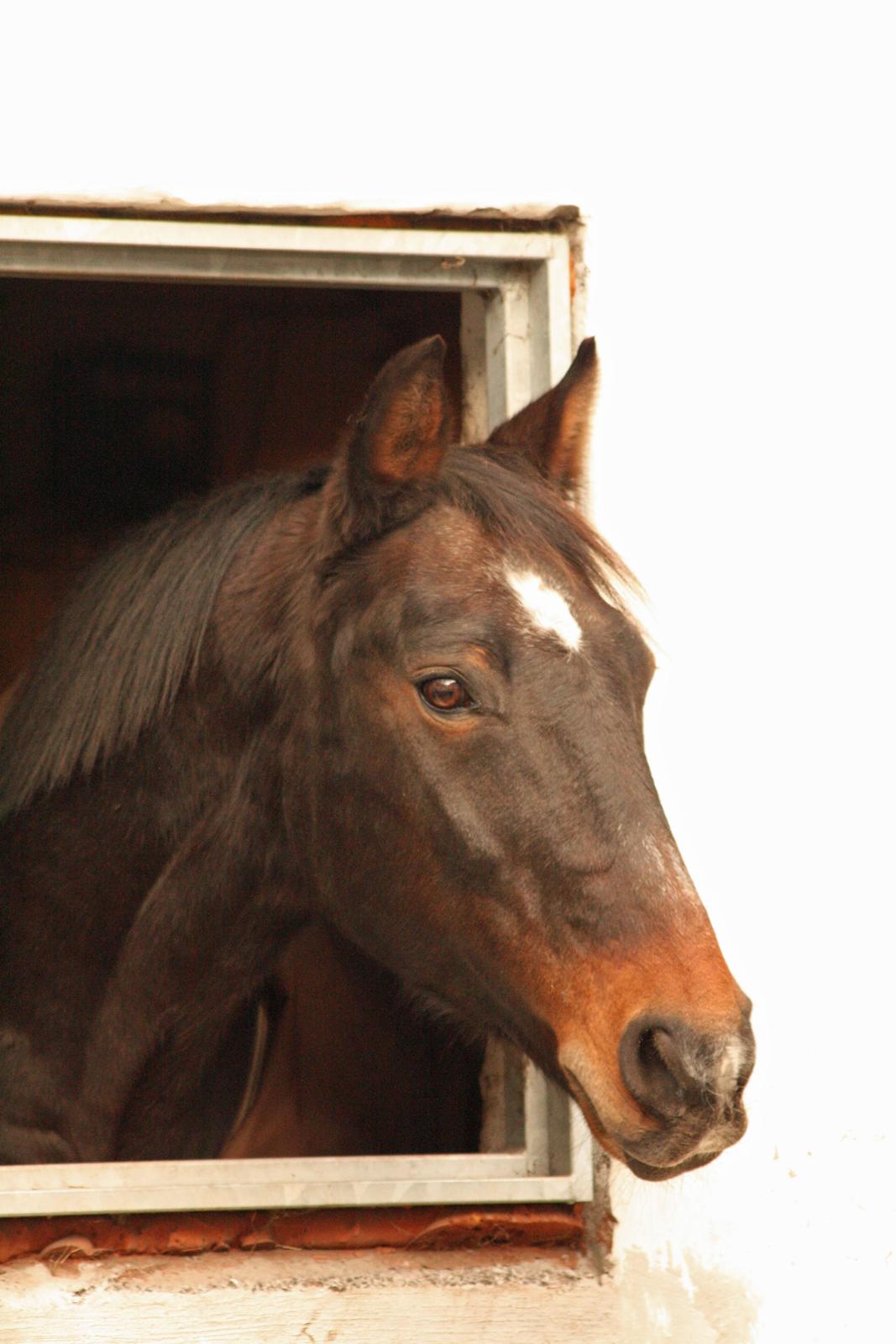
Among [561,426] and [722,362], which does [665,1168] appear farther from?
[722,362]

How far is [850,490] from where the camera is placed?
261 centimetres

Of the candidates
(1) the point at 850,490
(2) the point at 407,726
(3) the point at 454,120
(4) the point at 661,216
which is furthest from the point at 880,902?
(3) the point at 454,120

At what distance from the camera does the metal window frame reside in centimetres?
224

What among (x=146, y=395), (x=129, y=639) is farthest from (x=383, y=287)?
(x=146, y=395)

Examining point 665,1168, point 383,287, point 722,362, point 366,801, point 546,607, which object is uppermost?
point 383,287

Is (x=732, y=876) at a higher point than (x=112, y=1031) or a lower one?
higher

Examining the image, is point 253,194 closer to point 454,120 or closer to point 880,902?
point 454,120

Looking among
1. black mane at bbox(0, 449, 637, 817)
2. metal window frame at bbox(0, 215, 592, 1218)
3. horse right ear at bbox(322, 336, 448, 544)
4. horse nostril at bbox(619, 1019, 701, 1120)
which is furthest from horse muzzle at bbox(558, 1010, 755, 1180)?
horse right ear at bbox(322, 336, 448, 544)

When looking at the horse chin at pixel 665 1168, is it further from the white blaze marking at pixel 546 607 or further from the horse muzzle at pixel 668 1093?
the white blaze marking at pixel 546 607

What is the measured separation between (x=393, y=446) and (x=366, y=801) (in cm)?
49

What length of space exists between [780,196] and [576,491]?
64 centimetres

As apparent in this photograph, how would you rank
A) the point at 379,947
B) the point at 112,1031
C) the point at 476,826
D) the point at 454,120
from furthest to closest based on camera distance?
the point at 454,120
the point at 112,1031
the point at 379,947
the point at 476,826

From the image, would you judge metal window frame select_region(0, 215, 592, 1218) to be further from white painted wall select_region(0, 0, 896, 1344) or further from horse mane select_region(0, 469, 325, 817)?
horse mane select_region(0, 469, 325, 817)

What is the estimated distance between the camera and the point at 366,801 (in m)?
2.16
